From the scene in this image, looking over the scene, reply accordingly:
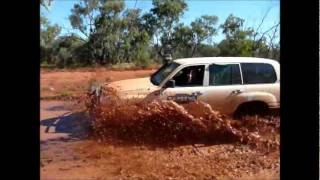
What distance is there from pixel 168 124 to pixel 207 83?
33.0 inches

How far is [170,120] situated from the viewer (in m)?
5.99

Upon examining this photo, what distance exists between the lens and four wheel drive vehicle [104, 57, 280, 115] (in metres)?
5.75

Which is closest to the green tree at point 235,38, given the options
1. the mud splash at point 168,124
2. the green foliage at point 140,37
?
the green foliage at point 140,37

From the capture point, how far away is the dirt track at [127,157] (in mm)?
5242

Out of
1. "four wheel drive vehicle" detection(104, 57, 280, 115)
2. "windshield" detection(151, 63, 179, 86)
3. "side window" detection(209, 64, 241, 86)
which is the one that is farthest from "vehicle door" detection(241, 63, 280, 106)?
"windshield" detection(151, 63, 179, 86)

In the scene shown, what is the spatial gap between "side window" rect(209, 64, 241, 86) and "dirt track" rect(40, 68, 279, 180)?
0.91 meters

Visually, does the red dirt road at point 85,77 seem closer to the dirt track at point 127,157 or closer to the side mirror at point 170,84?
the dirt track at point 127,157

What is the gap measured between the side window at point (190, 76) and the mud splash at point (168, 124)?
29 centimetres

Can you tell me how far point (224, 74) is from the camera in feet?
19.5

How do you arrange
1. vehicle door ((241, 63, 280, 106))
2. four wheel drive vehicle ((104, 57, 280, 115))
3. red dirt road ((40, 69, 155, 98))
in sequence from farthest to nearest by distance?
1. four wheel drive vehicle ((104, 57, 280, 115))
2. vehicle door ((241, 63, 280, 106))
3. red dirt road ((40, 69, 155, 98))

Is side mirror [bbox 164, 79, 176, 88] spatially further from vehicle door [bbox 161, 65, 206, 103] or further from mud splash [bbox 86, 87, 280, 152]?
mud splash [bbox 86, 87, 280, 152]

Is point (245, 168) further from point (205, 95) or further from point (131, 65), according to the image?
point (131, 65)
